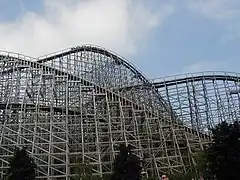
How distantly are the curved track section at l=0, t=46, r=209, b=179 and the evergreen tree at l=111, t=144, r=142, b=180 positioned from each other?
3.58 meters

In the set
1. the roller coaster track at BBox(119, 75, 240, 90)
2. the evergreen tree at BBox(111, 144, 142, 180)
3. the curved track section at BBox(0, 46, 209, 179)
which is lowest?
the evergreen tree at BBox(111, 144, 142, 180)

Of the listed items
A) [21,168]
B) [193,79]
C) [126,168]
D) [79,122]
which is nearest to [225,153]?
[126,168]

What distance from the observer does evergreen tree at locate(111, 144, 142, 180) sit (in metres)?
16.2

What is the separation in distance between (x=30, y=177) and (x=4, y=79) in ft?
33.1

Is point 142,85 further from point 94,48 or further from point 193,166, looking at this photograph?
point 193,166

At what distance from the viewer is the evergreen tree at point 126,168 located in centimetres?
1623

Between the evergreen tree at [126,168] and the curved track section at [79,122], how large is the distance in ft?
11.7

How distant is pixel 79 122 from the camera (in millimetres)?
22891

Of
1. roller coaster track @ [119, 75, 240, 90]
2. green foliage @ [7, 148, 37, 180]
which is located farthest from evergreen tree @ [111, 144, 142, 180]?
roller coaster track @ [119, 75, 240, 90]

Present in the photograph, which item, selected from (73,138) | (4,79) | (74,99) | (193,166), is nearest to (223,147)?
(193,166)

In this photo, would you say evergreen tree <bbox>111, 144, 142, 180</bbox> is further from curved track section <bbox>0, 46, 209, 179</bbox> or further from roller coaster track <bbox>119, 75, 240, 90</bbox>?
roller coaster track <bbox>119, 75, 240, 90</bbox>

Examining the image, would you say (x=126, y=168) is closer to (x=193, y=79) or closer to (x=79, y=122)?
(x=79, y=122)

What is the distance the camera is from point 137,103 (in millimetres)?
24750

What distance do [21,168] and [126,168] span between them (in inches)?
175
